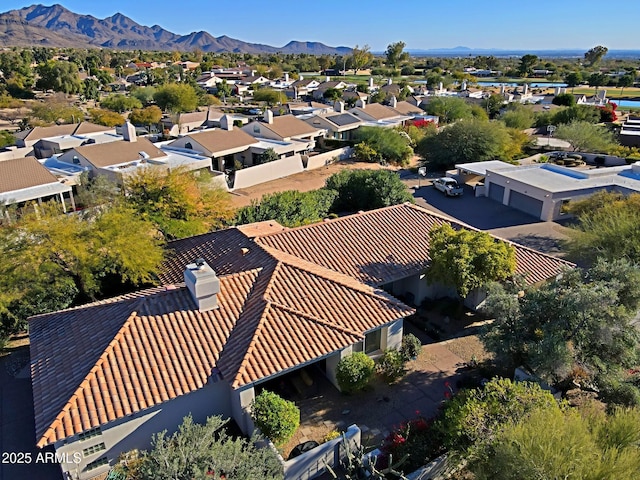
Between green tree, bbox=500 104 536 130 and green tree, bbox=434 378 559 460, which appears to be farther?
green tree, bbox=500 104 536 130

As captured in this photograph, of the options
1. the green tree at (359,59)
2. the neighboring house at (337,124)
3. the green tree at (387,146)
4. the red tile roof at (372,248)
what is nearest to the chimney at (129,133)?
the neighboring house at (337,124)

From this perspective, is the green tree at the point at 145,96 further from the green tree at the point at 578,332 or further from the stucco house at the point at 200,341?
the green tree at the point at 578,332

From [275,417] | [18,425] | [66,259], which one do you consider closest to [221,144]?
[66,259]

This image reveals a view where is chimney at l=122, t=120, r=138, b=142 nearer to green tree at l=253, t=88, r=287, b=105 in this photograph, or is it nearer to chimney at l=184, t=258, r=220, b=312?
chimney at l=184, t=258, r=220, b=312

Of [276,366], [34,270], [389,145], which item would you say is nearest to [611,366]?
[276,366]

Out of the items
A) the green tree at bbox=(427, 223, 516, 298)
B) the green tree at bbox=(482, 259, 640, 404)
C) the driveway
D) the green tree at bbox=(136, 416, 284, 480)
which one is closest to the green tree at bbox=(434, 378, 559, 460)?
the green tree at bbox=(482, 259, 640, 404)

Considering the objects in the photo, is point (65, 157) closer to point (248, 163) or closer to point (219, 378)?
point (248, 163)

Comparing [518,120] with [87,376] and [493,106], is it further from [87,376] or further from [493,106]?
[87,376]
